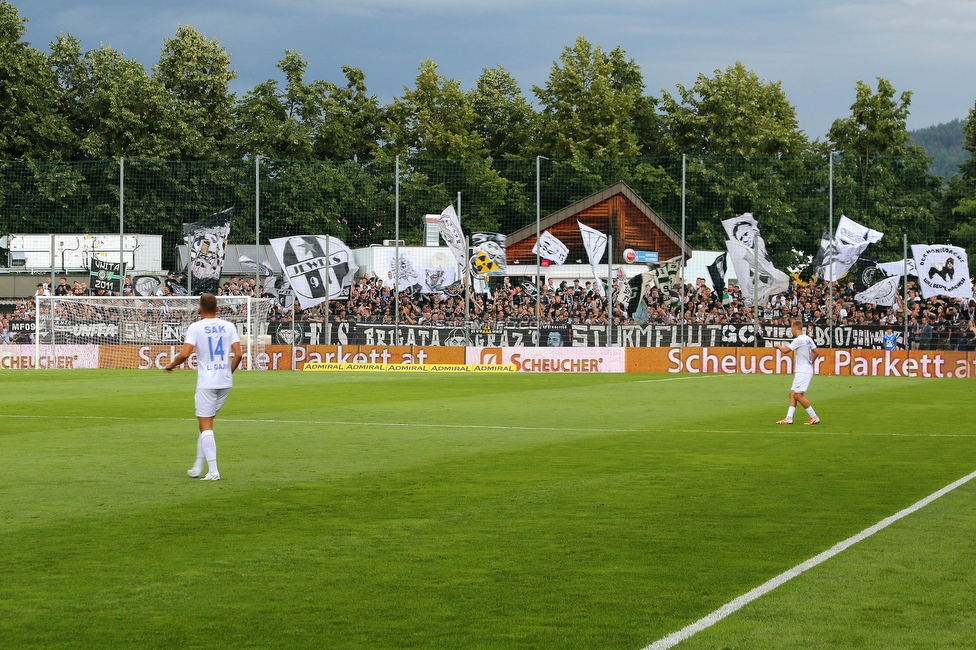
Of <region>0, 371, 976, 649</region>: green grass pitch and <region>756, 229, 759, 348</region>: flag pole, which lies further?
<region>756, 229, 759, 348</region>: flag pole

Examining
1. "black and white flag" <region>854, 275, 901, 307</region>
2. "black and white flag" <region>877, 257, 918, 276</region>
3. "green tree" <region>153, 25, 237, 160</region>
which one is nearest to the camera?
"black and white flag" <region>854, 275, 901, 307</region>

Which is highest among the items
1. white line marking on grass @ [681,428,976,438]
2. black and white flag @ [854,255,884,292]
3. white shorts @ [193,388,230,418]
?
black and white flag @ [854,255,884,292]

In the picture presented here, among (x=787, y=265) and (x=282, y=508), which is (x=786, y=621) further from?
(x=787, y=265)

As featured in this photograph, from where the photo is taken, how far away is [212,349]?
12438 millimetres

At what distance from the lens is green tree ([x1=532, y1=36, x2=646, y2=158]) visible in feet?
224

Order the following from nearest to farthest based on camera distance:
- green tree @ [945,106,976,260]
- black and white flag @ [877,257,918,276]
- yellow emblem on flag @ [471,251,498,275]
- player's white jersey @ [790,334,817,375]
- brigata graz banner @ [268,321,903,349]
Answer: player's white jersey @ [790,334,817,375] → black and white flag @ [877,257,918,276] → brigata graz banner @ [268,321,903,349] → yellow emblem on flag @ [471,251,498,275] → green tree @ [945,106,976,260]

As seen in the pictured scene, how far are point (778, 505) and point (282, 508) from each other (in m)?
4.43

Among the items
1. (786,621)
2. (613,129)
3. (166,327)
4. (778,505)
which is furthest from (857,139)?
(786,621)

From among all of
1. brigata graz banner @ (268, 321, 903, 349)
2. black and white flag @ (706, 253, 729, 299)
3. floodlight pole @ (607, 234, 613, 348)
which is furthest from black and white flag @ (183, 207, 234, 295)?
black and white flag @ (706, 253, 729, 299)

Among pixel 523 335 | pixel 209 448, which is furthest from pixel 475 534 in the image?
pixel 523 335

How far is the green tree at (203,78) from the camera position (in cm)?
6600

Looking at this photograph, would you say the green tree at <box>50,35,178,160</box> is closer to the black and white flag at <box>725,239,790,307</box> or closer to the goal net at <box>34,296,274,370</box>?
the goal net at <box>34,296,274,370</box>

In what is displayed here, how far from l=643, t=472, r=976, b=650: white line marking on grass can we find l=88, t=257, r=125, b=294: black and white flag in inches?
1427

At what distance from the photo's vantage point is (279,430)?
61.1 ft
